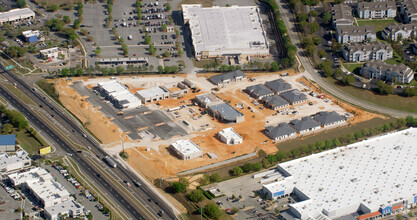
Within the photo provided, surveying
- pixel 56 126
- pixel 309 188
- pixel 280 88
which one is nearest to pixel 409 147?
pixel 309 188

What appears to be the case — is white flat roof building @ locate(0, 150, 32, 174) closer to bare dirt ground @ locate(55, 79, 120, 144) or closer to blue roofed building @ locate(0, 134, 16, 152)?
blue roofed building @ locate(0, 134, 16, 152)

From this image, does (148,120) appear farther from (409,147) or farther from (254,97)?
(409,147)

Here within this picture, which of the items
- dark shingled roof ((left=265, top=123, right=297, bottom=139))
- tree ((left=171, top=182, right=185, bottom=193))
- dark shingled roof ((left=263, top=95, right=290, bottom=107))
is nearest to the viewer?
tree ((left=171, top=182, right=185, bottom=193))

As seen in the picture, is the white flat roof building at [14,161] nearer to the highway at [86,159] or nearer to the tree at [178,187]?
the highway at [86,159]

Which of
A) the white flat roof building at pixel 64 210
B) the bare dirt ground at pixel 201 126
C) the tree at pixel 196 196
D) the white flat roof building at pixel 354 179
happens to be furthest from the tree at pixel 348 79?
the white flat roof building at pixel 64 210

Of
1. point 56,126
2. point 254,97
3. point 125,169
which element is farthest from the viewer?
point 254,97

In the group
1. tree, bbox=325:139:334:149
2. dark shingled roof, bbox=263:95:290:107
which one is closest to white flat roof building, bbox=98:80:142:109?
dark shingled roof, bbox=263:95:290:107

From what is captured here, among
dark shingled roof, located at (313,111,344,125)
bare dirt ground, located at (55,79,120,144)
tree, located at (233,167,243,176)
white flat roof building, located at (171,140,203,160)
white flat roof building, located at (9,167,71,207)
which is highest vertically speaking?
dark shingled roof, located at (313,111,344,125)
